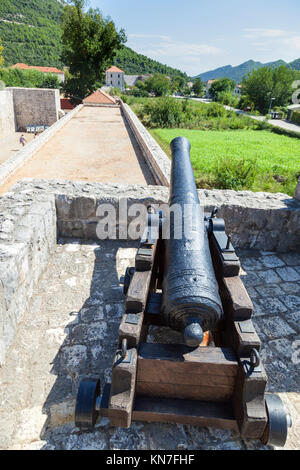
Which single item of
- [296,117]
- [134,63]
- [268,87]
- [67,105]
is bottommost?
[67,105]

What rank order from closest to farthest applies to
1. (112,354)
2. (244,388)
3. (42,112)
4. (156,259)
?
(244,388) < (112,354) < (156,259) < (42,112)

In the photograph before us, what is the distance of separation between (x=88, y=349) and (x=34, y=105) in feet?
74.5

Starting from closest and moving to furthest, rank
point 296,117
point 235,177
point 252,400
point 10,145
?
point 252,400
point 235,177
point 10,145
point 296,117

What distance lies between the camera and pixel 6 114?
66.4 feet

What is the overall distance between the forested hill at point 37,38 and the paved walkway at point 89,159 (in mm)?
66558

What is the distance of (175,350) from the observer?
1842 mm

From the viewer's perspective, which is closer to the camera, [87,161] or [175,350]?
[175,350]

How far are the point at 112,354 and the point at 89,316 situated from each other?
50cm

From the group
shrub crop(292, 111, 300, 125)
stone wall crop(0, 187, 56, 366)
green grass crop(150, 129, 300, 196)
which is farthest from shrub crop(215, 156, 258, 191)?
shrub crop(292, 111, 300, 125)

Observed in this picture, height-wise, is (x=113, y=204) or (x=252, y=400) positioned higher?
(x=113, y=204)

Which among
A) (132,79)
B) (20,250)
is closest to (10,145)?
(20,250)

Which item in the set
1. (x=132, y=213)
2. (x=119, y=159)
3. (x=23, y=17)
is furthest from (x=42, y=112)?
(x=23, y=17)

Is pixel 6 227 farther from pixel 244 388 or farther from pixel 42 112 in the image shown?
pixel 42 112

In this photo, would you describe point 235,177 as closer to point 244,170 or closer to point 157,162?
point 244,170
